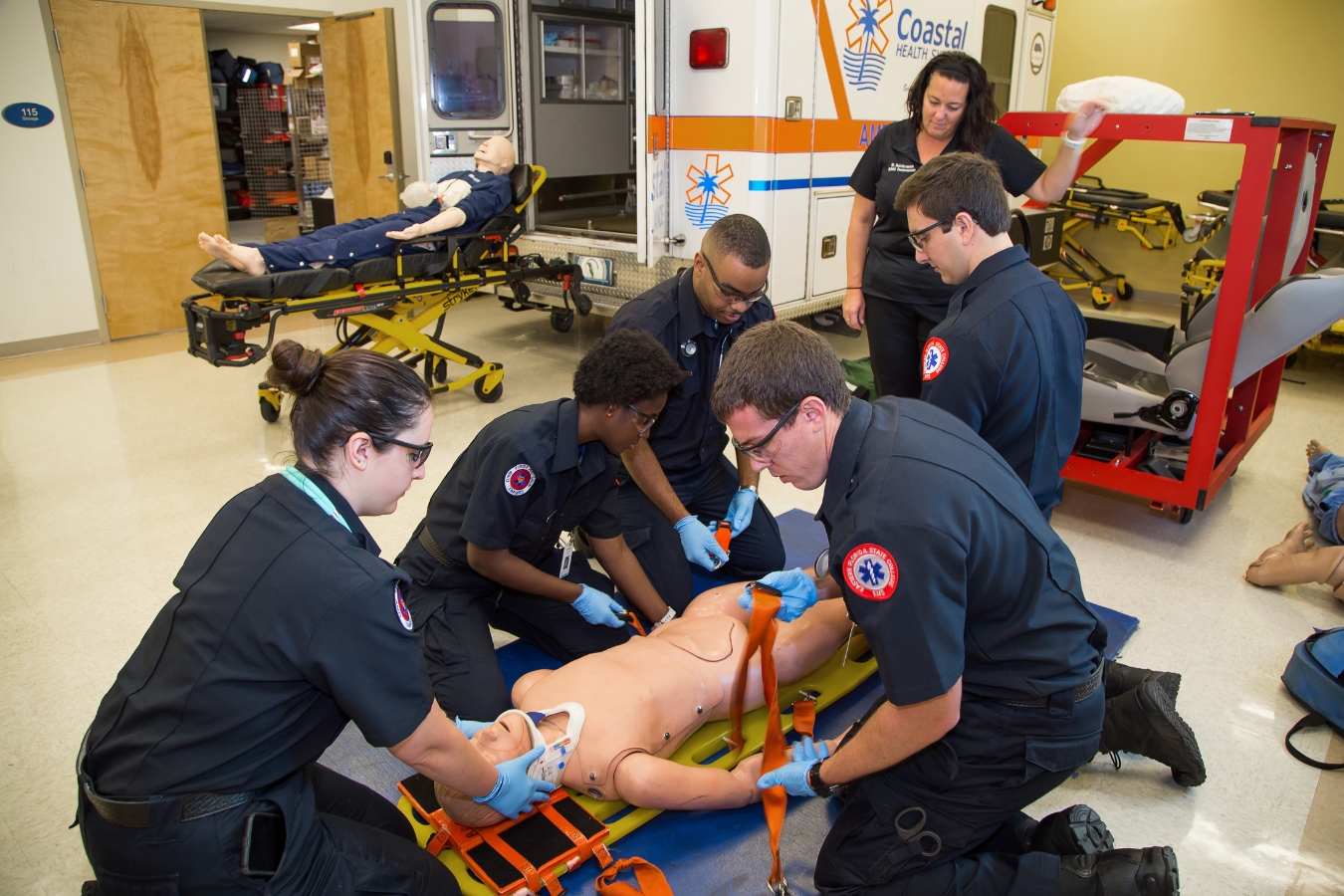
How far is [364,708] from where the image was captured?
139 centimetres

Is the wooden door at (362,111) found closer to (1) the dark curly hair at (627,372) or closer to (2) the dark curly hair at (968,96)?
(2) the dark curly hair at (968,96)

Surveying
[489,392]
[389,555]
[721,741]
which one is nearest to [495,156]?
[489,392]

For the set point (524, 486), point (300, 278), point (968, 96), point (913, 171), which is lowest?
point (524, 486)

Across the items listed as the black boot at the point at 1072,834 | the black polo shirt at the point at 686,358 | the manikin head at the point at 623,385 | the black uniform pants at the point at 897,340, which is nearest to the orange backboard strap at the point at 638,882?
the black boot at the point at 1072,834

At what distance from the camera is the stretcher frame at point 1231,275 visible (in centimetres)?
328

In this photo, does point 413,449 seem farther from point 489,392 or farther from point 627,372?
point 489,392

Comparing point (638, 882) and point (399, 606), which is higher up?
point (399, 606)

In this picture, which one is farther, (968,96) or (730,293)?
(968,96)

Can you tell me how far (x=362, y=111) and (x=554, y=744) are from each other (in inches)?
275

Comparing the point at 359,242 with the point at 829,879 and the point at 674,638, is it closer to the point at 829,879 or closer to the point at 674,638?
the point at 674,638

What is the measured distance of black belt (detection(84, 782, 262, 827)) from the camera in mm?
1351

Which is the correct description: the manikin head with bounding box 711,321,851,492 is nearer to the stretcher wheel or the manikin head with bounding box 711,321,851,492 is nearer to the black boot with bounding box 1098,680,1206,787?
the black boot with bounding box 1098,680,1206,787

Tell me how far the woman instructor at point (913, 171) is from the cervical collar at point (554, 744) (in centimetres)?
198

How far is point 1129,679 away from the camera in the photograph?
8.00ft
